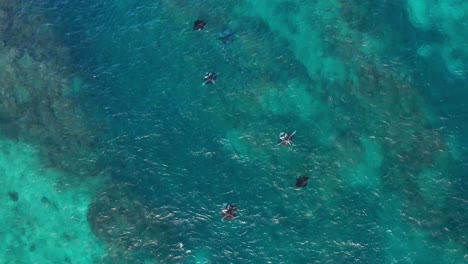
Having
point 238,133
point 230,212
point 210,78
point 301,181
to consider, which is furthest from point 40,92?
point 301,181

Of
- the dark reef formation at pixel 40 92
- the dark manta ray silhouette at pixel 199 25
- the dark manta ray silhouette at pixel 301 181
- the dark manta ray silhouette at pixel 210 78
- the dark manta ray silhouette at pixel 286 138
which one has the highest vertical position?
the dark manta ray silhouette at pixel 199 25

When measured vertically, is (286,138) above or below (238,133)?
above

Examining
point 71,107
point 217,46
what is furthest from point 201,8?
point 71,107

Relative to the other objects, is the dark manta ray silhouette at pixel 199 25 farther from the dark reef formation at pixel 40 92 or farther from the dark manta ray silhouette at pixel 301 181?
the dark manta ray silhouette at pixel 301 181

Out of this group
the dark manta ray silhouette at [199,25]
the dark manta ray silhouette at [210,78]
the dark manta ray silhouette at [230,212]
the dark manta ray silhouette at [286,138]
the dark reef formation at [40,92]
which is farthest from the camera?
the dark manta ray silhouette at [199,25]

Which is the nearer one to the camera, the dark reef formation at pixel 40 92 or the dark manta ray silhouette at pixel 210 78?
the dark reef formation at pixel 40 92

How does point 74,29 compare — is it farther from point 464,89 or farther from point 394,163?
point 464,89

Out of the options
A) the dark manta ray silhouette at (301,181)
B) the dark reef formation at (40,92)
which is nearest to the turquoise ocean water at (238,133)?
the dark reef formation at (40,92)

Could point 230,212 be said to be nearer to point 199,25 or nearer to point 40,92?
point 199,25
